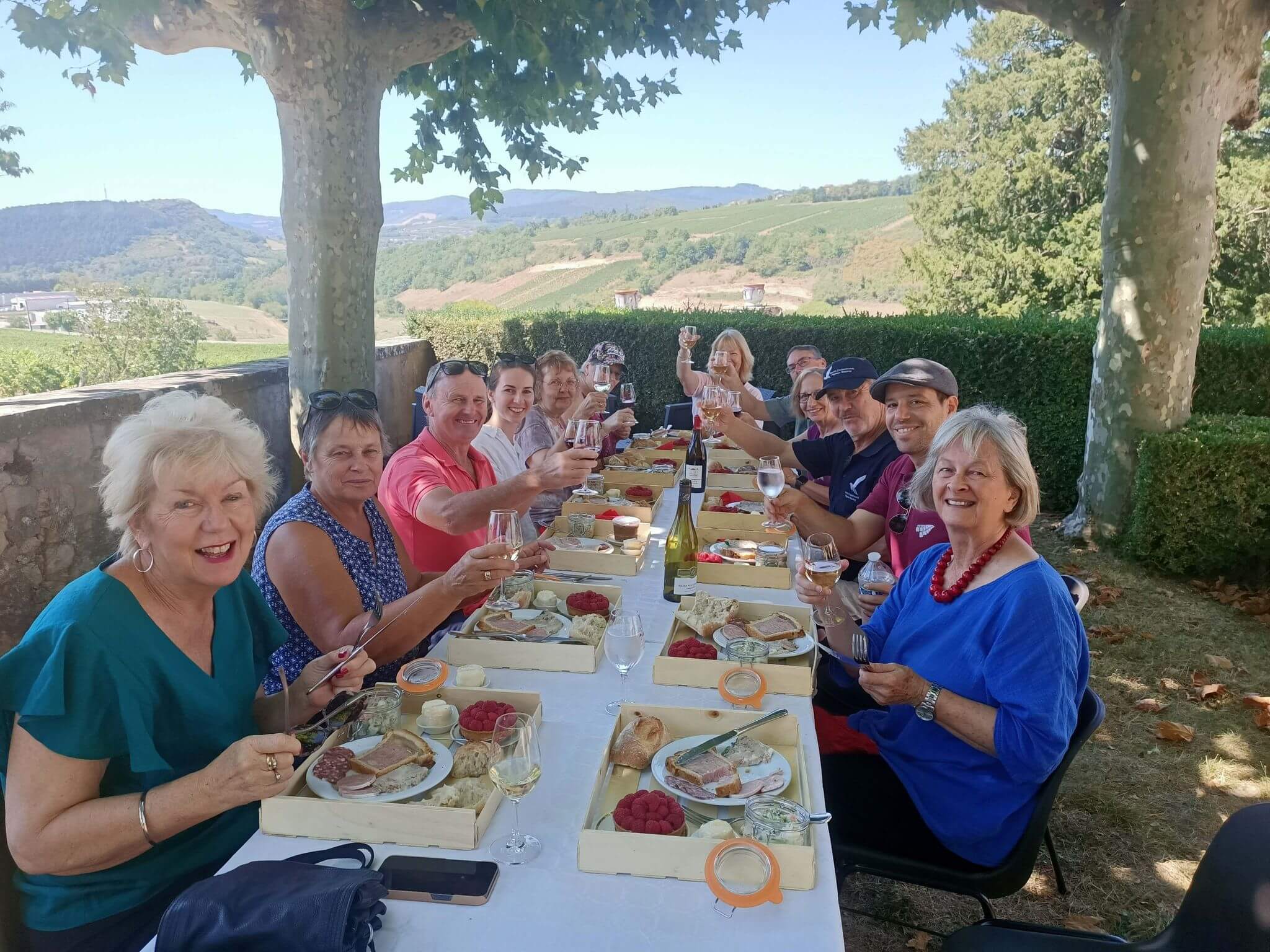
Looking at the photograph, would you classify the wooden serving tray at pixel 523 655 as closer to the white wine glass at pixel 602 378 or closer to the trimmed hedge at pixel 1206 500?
the white wine glass at pixel 602 378

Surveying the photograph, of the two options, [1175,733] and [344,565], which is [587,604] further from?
[1175,733]

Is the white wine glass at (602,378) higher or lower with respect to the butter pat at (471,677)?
higher

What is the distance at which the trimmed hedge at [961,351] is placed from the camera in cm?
809

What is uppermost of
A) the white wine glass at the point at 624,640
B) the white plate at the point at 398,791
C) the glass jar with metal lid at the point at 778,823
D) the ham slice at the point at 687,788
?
the white wine glass at the point at 624,640

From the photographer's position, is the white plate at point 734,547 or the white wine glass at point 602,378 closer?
the white plate at point 734,547

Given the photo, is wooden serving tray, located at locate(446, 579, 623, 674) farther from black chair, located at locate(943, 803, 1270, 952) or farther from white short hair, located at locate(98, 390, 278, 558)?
black chair, located at locate(943, 803, 1270, 952)

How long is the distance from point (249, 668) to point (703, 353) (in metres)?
9.41

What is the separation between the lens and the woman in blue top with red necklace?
207 centimetres

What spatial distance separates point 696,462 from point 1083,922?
2.68 m

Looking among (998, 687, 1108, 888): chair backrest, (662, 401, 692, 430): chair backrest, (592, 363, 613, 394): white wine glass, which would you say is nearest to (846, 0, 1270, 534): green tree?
(662, 401, 692, 430): chair backrest

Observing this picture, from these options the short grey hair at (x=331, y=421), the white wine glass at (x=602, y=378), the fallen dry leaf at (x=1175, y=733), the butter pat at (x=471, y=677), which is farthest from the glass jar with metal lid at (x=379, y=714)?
the fallen dry leaf at (x=1175, y=733)

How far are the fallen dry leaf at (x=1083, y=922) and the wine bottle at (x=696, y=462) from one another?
222cm

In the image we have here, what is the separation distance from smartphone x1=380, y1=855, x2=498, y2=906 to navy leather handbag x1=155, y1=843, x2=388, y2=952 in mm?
118

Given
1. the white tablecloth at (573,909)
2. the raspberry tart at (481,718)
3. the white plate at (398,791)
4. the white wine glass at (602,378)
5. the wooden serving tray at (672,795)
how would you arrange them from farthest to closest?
1. the white wine glass at (602,378)
2. the raspberry tart at (481,718)
3. the white plate at (398,791)
4. the wooden serving tray at (672,795)
5. the white tablecloth at (573,909)
